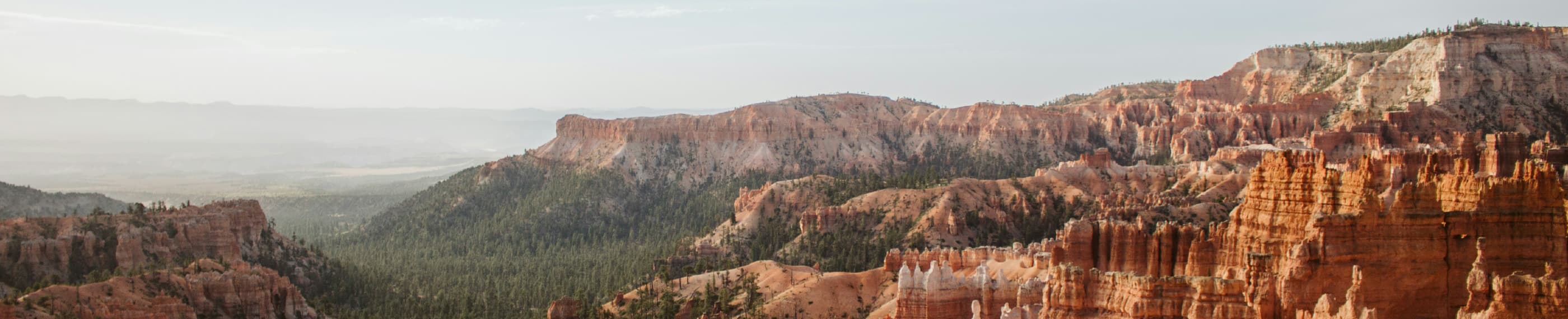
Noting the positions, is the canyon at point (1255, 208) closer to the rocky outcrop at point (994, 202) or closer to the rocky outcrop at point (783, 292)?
the rocky outcrop at point (783, 292)

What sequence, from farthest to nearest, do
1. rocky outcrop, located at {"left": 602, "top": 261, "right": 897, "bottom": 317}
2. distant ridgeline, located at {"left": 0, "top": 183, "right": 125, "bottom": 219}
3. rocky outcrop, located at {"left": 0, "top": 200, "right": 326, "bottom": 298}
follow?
distant ridgeline, located at {"left": 0, "top": 183, "right": 125, "bottom": 219}, rocky outcrop, located at {"left": 0, "top": 200, "right": 326, "bottom": 298}, rocky outcrop, located at {"left": 602, "top": 261, "right": 897, "bottom": 317}

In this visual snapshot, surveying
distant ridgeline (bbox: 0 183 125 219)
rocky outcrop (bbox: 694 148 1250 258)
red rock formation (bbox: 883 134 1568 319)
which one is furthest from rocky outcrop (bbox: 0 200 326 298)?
red rock formation (bbox: 883 134 1568 319)

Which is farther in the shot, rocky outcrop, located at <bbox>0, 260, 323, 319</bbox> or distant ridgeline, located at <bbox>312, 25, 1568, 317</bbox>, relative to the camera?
distant ridgeline, located at <bbox>312, 25, 1568, 317</bbox>

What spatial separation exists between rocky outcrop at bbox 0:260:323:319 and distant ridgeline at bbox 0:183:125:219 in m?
48.7

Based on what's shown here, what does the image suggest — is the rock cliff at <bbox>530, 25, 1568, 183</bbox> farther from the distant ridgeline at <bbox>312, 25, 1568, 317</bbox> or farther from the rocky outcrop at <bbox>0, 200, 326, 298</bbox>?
the rocky outcrop at <bbox>0, 200, 326, 298</bbox>

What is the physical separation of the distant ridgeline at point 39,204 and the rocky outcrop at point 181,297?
48.7 m

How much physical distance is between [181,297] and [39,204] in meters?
69.3

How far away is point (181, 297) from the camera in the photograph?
220ft

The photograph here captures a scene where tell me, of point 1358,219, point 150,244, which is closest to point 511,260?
point 150,244

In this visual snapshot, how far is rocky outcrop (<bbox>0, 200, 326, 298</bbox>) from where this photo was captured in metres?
81.4

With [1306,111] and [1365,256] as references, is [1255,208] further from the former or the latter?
[1306,111]

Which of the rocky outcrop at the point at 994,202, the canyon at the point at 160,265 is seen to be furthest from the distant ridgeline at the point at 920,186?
the canyon at the point at 160,265

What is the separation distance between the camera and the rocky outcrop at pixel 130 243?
8144 cm

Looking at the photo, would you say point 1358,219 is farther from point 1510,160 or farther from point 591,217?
point 591,217
